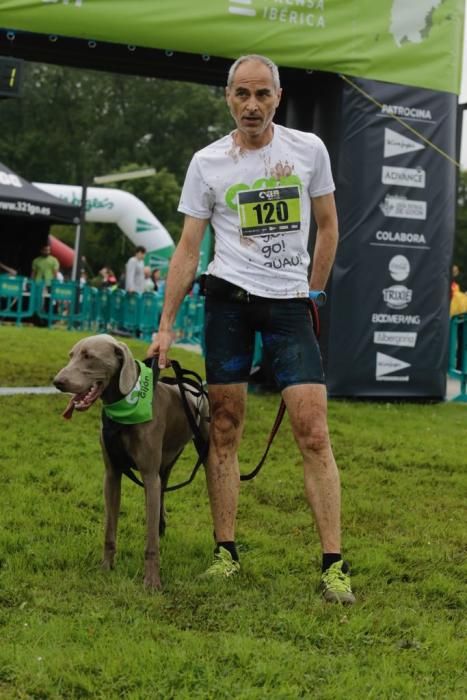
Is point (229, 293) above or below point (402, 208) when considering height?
below

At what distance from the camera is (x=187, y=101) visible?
214 feet

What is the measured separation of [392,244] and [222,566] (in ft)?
23.0

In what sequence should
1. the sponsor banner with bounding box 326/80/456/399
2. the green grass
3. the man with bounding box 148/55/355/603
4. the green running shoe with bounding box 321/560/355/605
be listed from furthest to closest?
the sponsor banner with bounding box 326/80/456/399 < the man with bounding box 148/55/355/603 < the green running shoe with bounding box 321/560/355/605 < the green grass

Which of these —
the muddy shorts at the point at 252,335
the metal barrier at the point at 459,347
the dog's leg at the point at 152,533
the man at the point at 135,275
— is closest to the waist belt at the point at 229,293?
the muddy shorts at the point at 252,335

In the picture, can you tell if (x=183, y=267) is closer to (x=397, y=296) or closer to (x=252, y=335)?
(x=252, y=335)

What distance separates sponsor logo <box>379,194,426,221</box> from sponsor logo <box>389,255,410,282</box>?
453mm

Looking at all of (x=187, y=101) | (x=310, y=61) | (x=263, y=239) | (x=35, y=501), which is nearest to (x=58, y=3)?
(x=310, y=61)

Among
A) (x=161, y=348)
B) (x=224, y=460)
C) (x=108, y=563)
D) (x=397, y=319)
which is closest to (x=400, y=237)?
(x=397, y=319)

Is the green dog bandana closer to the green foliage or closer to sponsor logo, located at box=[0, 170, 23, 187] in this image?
sponsor logo, located at box=[0, 170, 23, 187]

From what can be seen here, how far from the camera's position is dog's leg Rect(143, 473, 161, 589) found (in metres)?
4.33

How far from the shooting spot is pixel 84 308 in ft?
68.7

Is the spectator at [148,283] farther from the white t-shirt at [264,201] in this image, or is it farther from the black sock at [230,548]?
the white t-shirt at [264,201]

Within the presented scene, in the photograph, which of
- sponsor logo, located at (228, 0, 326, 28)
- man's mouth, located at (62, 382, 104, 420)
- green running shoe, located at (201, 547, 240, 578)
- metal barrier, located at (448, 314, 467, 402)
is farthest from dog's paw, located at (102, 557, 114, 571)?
metal barrier, located at (448, 314, 467, 402)

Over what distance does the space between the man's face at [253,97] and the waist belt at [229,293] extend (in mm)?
644
